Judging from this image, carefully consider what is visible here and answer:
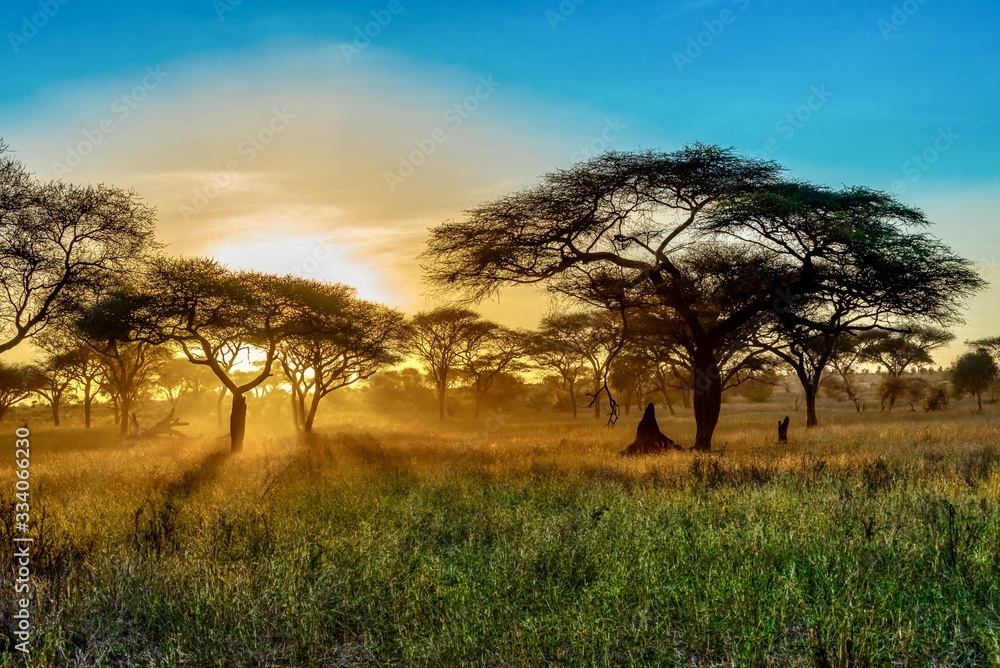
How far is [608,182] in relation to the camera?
51.6 ft

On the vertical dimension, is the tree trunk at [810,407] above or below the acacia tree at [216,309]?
below

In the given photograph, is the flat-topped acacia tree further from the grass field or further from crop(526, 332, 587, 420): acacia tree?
crop(526, 332, 587, 420): acacia tree

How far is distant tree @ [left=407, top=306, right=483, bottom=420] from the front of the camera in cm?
4609

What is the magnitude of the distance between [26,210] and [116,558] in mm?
17619

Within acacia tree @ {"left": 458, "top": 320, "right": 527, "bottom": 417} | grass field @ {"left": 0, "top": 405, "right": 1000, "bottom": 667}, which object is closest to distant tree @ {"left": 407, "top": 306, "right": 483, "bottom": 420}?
acacia tree @ {"left": 458, "top": 320, "right": 527, "bottom": 417}

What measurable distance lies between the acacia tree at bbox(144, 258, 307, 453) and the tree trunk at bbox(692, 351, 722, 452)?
14322 millimetres

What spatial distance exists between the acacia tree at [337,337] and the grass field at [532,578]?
1584 cm

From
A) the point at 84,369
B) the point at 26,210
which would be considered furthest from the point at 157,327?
the point at 84,369

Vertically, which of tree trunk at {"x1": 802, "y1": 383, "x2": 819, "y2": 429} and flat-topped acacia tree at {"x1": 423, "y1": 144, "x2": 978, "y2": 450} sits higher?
flat-topped acacia tree at {"x1": 423, "y1": 144, "x2": 978, "y2": 450}

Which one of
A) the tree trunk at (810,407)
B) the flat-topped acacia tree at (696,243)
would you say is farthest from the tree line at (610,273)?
the tree trunk at (810,407)

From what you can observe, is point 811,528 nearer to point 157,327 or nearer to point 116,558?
point 116,558

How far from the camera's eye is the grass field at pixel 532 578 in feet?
13.6

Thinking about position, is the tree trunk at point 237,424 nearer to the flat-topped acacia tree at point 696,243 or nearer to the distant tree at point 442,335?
the flat-topped acacia tree at point 696,243

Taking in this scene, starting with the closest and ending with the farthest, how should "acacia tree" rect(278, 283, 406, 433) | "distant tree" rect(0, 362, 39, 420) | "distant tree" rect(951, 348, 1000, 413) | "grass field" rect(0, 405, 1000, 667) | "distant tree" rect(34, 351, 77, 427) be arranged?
"grass field" rect(0, 405, 1000, 667) < "acacia tree" rect(278, 283, 406, 433) < "distant tree" rect(34, 351, 77, 427) < "distant tree" rect(0, 362, 39, 420) < "distant tree" rect(951, 348, 1000, 413)
